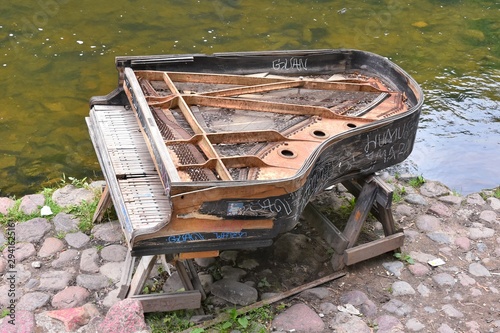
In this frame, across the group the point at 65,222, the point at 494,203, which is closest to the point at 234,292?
the point at 65,222

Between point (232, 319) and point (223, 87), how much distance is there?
7.45ft

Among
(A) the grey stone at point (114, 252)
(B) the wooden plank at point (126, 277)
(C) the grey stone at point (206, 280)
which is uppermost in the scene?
(B) the wooden plank at point (126, 277)

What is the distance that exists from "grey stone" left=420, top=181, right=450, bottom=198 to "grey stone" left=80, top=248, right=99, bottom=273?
11.4ft

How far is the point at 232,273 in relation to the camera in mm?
5156

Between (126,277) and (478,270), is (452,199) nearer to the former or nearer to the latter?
(478,270)

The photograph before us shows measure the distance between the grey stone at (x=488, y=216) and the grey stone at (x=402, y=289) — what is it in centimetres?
154

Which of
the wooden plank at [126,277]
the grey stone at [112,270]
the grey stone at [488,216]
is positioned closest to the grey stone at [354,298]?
the wooden plank at [126,277]

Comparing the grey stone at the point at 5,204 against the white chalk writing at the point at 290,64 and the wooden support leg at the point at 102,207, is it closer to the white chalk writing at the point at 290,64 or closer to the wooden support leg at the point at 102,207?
the wooden support leg at the point at 102,207

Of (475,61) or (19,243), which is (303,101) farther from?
(475,61)

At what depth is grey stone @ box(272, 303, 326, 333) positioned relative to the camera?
464 cm

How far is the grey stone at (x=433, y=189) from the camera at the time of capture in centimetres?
668

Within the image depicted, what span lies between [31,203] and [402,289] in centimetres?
349

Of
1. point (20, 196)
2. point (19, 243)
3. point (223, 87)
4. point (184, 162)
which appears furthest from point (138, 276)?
point (20, 196)

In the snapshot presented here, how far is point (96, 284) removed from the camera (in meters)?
4.99
